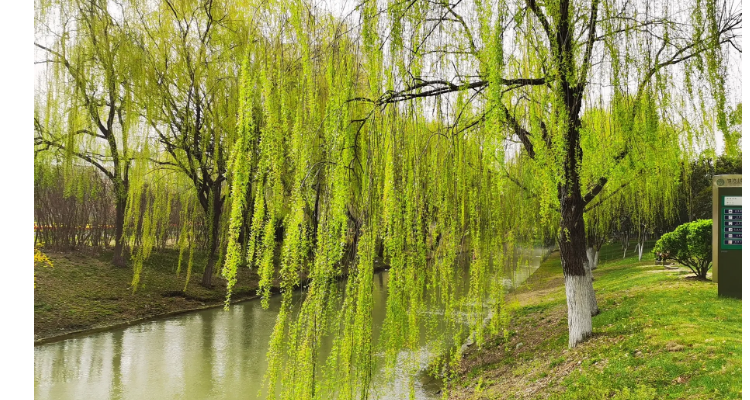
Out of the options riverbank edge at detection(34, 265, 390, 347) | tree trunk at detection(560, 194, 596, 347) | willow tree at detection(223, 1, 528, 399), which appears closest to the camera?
willow tree at detection(223, 1, 528, 399)

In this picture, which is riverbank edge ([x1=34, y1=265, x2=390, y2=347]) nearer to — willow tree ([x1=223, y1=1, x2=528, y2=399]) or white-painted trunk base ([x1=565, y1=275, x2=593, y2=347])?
willow tree ([x1=223, y1=1, x2=528, y2=399])

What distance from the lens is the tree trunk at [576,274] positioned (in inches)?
101

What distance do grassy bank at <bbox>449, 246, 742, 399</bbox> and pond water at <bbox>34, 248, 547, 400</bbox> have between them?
0.34m

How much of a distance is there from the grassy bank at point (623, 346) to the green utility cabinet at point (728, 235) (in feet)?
0.20

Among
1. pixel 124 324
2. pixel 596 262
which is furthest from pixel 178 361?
pixel 596 262

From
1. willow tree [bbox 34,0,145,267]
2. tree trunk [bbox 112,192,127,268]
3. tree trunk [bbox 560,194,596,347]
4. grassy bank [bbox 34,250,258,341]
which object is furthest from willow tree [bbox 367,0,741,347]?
tree trunk [bbox 112,192,127,268]

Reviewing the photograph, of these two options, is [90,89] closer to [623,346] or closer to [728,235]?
[623,346]

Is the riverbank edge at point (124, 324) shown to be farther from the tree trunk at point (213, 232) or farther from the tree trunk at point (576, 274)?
the tree trunk at point (576, 274)

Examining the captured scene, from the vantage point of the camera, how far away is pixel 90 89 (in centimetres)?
384

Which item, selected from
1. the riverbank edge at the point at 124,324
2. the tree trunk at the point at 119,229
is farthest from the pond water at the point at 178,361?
the tree trunk at the point at 119,229

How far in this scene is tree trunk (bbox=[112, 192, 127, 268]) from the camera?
409 cm

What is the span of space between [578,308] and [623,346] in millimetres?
311

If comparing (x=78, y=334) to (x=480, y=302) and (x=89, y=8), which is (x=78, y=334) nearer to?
(x=89, y=8)

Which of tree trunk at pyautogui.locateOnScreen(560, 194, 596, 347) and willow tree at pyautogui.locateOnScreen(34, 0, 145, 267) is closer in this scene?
tree trunk at pyautogui.locateOnScreen(560, 194, 596, 347)
